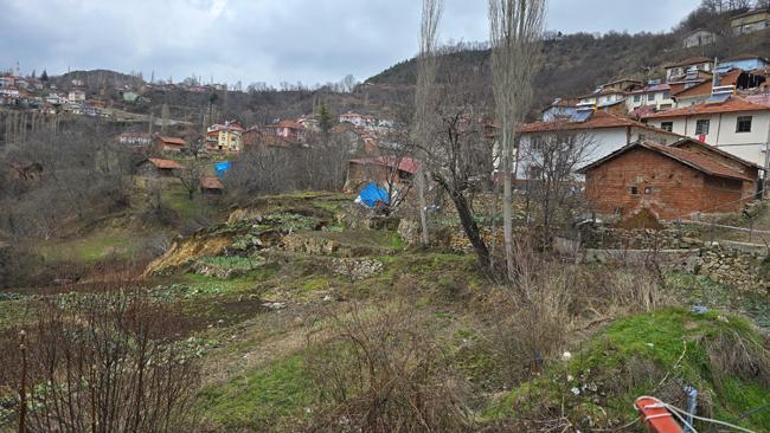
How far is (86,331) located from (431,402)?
280 centimetres

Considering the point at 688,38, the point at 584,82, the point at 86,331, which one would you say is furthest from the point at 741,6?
the point at 86,331

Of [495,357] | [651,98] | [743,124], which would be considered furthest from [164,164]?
[651,98]

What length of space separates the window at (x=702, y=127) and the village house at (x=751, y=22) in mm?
65632

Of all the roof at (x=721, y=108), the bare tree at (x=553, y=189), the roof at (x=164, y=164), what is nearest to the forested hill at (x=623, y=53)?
the roof at (x=164, y=164)

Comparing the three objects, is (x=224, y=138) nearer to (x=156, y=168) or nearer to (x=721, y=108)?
(x=156, y=168)

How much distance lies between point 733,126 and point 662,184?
45.3 feet

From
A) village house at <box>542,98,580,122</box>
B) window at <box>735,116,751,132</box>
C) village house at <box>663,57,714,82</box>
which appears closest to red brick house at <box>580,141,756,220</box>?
village house at <box>542,98,580,122</box>

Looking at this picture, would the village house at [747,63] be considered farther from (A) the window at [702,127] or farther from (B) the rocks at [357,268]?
(B) the rocks at [357,268]

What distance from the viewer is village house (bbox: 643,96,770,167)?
26500 millimetres

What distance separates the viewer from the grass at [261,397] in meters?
5.70

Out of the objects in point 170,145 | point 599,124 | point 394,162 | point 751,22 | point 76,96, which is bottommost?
point 394,162

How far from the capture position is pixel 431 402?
3873 mm

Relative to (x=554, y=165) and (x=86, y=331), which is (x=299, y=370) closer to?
(x=86, y=331)

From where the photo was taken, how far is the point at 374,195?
28.1 meters
